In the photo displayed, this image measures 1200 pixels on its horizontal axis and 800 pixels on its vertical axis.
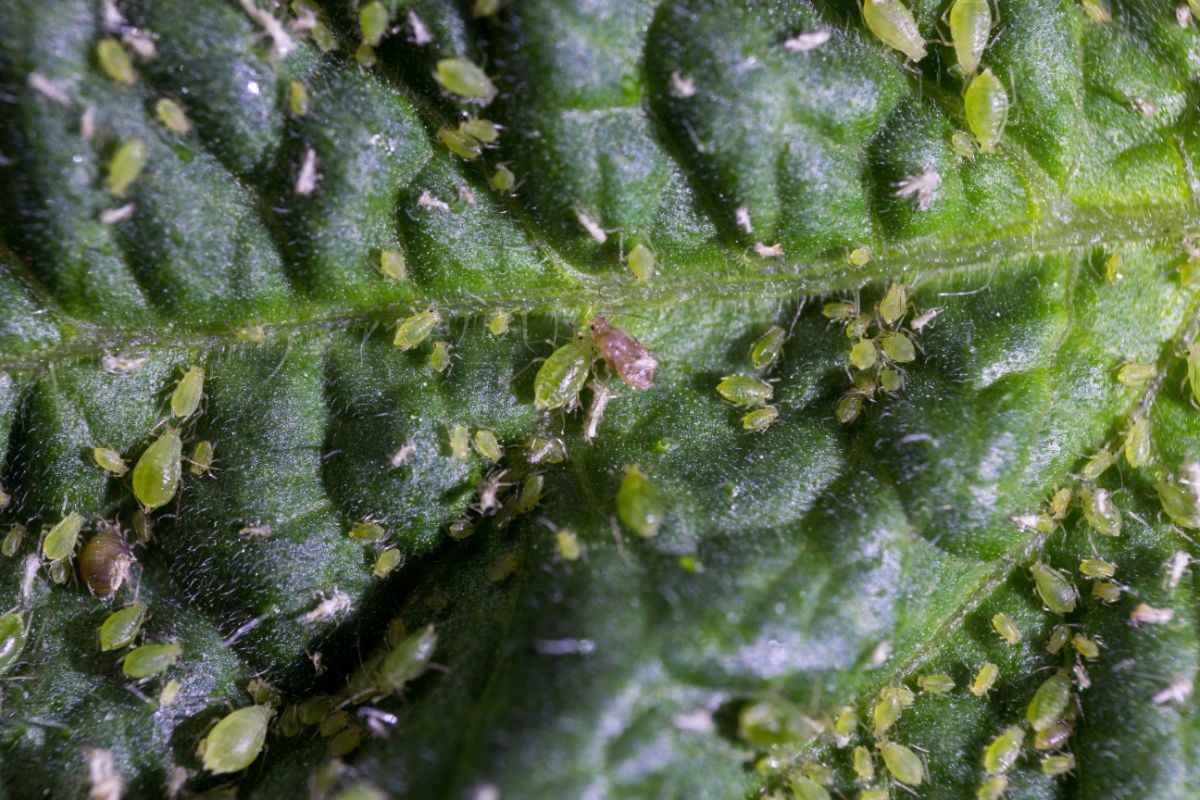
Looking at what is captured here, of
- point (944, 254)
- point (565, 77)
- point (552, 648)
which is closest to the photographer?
point (552, 648)

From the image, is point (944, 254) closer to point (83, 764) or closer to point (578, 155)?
point (578, 155)

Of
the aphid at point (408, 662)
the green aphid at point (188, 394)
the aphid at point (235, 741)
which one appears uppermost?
the green aphid at point (188, 394)

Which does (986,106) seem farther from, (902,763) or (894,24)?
(902,763)

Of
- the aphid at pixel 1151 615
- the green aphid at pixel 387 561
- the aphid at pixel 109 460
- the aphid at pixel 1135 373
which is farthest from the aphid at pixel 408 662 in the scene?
the aphid at pixel 1135 373

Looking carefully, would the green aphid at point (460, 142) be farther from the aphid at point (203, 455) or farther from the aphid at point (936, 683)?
the aphid at point (936, 683)

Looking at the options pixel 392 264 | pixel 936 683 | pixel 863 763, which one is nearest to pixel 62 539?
pixel 392 264

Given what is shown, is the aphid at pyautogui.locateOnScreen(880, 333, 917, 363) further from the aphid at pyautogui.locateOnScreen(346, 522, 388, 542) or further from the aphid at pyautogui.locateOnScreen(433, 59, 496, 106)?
the aphid at pyautogui.locateOnScreen(346, 522, 388, 542)

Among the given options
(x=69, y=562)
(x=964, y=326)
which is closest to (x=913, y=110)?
(x=964, y=326)
